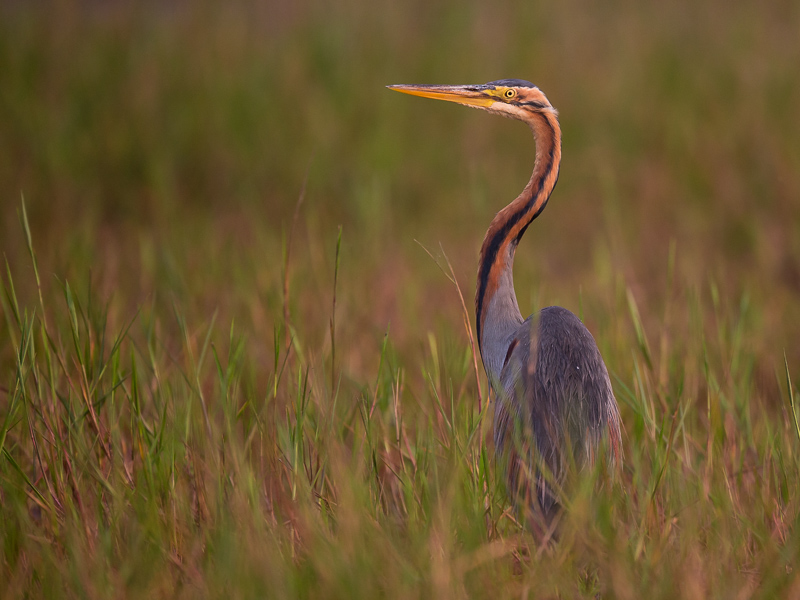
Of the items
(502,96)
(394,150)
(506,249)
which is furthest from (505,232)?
(394,150)

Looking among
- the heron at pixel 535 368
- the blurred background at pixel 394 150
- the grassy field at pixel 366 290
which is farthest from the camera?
the blurred background at pixel 394 150

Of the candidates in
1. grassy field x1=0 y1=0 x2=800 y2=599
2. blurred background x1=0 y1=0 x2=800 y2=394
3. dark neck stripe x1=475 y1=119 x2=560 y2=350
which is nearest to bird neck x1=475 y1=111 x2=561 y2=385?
dark neck stripe x1=475 y1=119 x2=560 y2=350

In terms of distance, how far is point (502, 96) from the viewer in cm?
265

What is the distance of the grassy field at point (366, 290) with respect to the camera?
6.15 feet

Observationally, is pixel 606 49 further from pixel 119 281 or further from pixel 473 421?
pixel 473 421

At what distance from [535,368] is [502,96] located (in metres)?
0.91

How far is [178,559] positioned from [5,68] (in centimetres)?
530

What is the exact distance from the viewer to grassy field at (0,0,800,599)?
73.9 inches

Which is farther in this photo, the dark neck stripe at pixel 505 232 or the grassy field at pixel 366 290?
the dark neck stripe at pixel 505 232

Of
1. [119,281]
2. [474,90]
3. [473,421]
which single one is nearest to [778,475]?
[473,421]

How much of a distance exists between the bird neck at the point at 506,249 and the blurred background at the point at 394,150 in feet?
4.65

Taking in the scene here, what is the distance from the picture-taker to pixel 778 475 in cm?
239

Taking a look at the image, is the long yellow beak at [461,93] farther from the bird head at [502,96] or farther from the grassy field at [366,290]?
the grassy field at [366,290]

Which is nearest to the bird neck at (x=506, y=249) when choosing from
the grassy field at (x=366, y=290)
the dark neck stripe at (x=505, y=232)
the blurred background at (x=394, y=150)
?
the dark neck stripe at (x=505, y=232)
